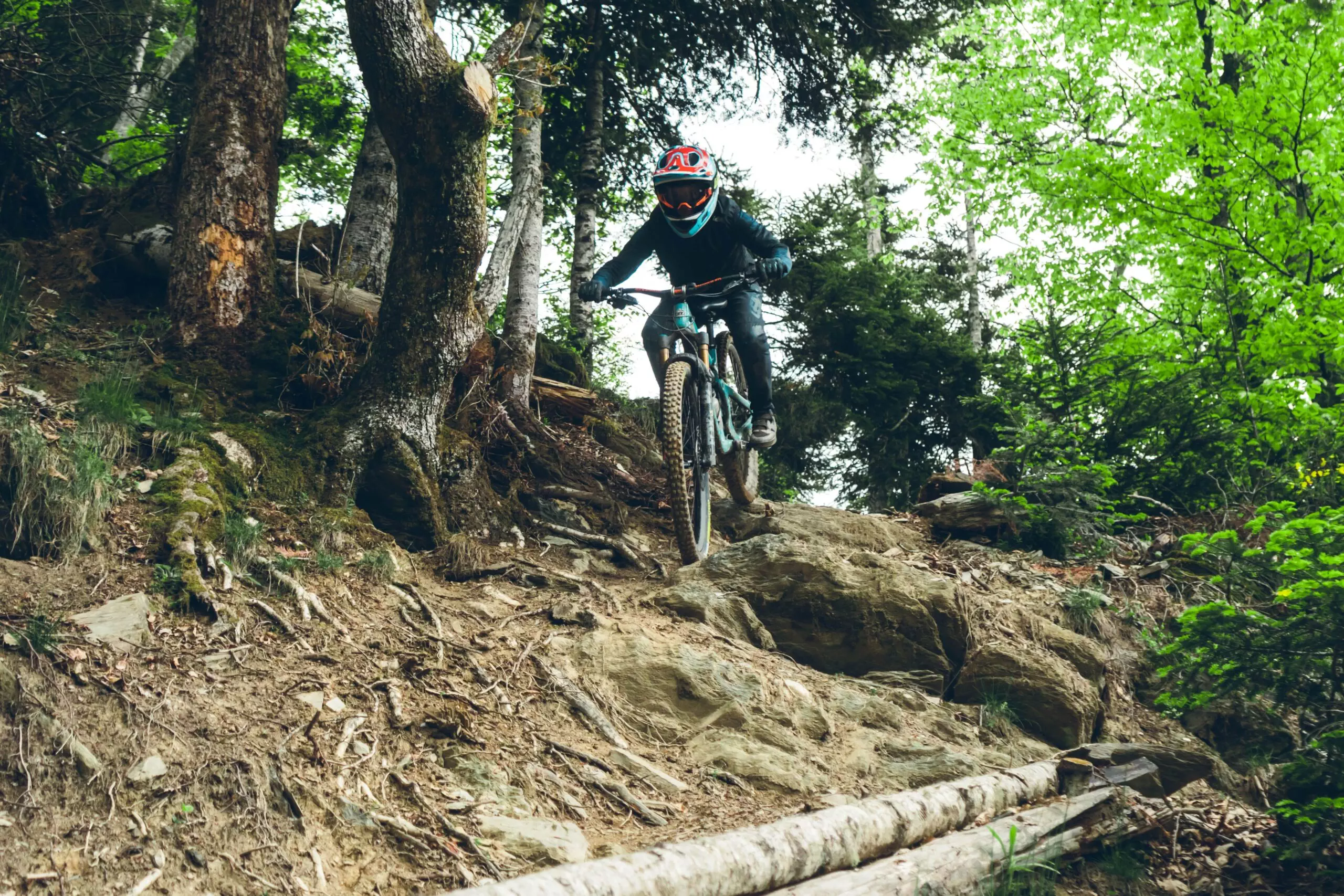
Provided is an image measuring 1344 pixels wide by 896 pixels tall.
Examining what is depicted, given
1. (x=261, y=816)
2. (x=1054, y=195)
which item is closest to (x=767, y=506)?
(x=261, y=816)

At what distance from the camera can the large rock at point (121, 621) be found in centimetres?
368

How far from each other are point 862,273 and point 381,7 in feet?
31.9

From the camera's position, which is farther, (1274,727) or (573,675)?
(1274,727)

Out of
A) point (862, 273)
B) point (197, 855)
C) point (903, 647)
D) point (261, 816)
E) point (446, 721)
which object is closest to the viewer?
point (197, 855)

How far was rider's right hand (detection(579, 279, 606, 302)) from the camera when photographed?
6.57 m

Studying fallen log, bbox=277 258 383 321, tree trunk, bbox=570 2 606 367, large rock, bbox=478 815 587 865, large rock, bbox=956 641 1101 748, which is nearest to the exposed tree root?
large rock, bbox=478 815 587 865

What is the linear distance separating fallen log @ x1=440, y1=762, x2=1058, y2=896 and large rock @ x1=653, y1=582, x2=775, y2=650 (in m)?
1.73

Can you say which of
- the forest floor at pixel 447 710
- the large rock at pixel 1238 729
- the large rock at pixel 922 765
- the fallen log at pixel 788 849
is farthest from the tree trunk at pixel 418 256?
the large rock at pixel 1238 729

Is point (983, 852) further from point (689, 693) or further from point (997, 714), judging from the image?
point (997, 714)

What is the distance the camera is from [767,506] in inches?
330

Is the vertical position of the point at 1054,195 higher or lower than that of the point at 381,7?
higher

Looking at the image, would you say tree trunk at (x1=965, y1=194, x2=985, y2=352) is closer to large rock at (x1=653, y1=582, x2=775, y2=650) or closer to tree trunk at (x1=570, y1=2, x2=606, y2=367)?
tree trunk at (x1=570, y1=2, x2=606, y2=367)

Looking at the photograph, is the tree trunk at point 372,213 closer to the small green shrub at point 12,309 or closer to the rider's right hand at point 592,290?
the small green shrub at point 12,309

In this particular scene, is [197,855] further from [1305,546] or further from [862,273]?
[862,273]
